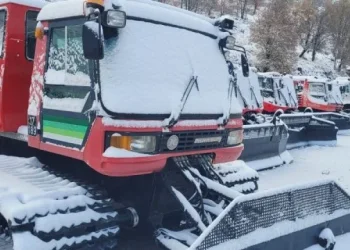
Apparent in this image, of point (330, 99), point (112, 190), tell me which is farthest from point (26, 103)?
point (330, 99)

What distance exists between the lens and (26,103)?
15.8 ft

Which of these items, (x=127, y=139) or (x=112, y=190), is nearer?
(x=127, y=139)

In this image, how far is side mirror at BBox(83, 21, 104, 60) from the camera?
339cm

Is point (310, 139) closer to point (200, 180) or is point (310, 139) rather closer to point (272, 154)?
point (272, 154)

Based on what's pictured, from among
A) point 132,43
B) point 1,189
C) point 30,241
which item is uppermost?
point 132,43

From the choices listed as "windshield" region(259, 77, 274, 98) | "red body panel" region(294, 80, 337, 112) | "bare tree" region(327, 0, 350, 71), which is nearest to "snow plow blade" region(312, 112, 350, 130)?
"windshield" region(259, 77, 274, 98)

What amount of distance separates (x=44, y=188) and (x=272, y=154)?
7711 millimetres

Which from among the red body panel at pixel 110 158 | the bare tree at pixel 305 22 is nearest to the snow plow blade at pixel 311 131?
the red body panel at pixel 110 158

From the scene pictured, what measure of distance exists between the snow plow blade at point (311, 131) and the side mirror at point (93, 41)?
11079 millimetres

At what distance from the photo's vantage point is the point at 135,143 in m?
3.62

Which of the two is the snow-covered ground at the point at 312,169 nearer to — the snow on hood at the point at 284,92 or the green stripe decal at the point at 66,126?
the green stripe decal at the point at 66,126

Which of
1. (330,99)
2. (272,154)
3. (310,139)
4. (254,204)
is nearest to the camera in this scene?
(254,204)

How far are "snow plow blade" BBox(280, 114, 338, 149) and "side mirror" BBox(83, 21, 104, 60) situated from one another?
1108 cm

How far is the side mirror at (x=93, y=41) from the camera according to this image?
339 centimetres
